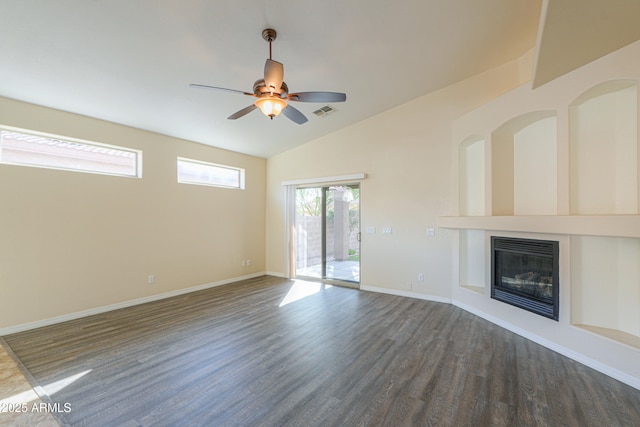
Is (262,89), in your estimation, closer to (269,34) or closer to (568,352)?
(269,34)

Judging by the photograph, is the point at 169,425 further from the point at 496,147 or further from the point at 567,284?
the point at 496,147

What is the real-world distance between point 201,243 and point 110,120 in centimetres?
256

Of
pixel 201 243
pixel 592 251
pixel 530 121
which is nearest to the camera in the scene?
pixel 592 251

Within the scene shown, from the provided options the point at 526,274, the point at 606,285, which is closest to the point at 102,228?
the point at 526,274

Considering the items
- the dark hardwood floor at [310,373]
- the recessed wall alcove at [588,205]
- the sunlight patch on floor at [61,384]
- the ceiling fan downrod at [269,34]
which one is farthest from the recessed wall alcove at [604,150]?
the sunlight patch on floor at [61,384]

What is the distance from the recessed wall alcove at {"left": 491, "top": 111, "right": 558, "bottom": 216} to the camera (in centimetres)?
343

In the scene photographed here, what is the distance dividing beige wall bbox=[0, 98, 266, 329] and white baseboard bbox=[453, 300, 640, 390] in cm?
500

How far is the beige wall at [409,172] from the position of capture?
4512 mm

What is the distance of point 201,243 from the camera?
545cm

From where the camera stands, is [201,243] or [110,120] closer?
[110,120]

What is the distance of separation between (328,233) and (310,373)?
356cm

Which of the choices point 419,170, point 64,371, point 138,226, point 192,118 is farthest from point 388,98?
point 64,371

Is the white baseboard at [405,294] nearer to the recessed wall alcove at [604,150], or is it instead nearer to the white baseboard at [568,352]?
the white baseboard at [568,352]

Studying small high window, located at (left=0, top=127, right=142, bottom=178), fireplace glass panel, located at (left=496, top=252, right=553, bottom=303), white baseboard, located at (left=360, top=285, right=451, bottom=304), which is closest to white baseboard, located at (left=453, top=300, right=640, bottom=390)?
fireplace glass panel, located at (left=496, top=252, right=553, bottom=303)
